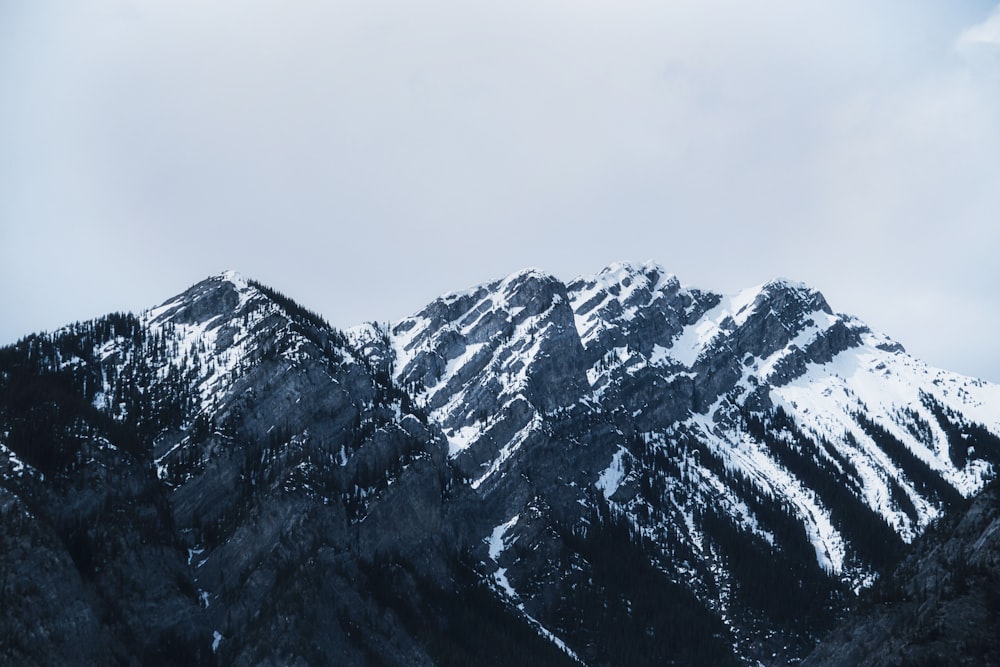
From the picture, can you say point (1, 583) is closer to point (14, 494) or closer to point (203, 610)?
point (14, 494)

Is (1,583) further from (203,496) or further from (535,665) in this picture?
(535,665)

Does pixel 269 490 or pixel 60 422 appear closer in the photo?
pixel 60 422

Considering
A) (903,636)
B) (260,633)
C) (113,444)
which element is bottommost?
(903,636)

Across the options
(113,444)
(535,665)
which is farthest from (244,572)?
(535,665)

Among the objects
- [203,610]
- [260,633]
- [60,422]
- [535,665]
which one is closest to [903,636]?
[535,665]

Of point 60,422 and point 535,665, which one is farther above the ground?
point 60,422

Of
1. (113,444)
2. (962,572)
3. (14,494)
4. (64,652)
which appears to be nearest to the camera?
(962,572)

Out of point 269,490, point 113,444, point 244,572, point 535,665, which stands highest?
point 113,444

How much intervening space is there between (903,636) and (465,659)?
3193 inches

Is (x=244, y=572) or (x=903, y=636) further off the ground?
(x=244, y=572)

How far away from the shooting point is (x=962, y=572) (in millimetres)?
135375

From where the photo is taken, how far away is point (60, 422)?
183 m

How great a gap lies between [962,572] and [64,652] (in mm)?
124322

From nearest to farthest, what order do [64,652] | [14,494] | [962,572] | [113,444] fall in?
[962,572] → [64,652] → [14,494] → [113,444]
